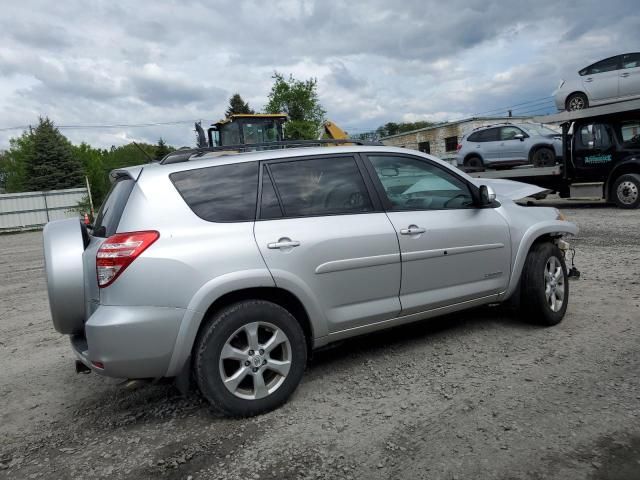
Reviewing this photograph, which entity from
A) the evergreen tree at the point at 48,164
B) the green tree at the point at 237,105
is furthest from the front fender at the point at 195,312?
the green tree at the point at 237,105

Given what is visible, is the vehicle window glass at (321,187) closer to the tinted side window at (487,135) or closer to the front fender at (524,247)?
the front fender at (524,247)

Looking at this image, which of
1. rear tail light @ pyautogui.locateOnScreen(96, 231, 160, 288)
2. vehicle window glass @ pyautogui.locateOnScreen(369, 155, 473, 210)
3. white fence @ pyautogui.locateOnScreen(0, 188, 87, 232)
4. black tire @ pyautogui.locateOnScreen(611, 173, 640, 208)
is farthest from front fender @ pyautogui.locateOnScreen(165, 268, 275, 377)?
white fence @ pyautogui.locateOnScreen(0, 188, 87, 232)

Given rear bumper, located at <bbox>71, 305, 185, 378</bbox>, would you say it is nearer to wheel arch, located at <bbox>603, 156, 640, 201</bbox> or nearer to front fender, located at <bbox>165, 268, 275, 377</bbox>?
front fender, located at <bbox>165, 268, 275, 377</bbox>

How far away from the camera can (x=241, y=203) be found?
3305 mm

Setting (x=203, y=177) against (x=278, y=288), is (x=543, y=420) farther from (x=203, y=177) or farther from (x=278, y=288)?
(x=203, y=177)

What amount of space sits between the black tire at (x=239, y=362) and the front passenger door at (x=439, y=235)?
957 mm

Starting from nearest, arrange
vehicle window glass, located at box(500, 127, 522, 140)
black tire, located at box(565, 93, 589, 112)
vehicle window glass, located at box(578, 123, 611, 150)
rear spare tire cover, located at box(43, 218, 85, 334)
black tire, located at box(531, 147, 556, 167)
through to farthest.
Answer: rear spare tire cover, located at box(43, 218, 85, 334) < vehicle window glass, located at box(578, 123, 611, 150) < black tire, located at box(565, 93, 589, 112) < black tire, located at box(531, 147, 556, 167) < vehicle window glass, located at box(500, 127, 522, 140)

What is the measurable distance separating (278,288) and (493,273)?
2013 mm

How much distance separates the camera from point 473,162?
1605 cm

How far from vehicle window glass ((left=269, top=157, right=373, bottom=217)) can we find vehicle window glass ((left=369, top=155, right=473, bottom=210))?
0.25 metres

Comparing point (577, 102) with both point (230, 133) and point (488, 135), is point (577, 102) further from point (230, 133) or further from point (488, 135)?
point (230, 133)

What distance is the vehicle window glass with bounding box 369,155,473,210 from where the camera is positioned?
3.94 meters

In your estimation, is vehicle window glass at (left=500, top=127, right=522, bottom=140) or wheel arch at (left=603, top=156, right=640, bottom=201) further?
vehicle window glass at (left=500, top=127, right=522, bottom=140)

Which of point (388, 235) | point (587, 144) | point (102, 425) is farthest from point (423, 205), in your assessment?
point (587, 144)
